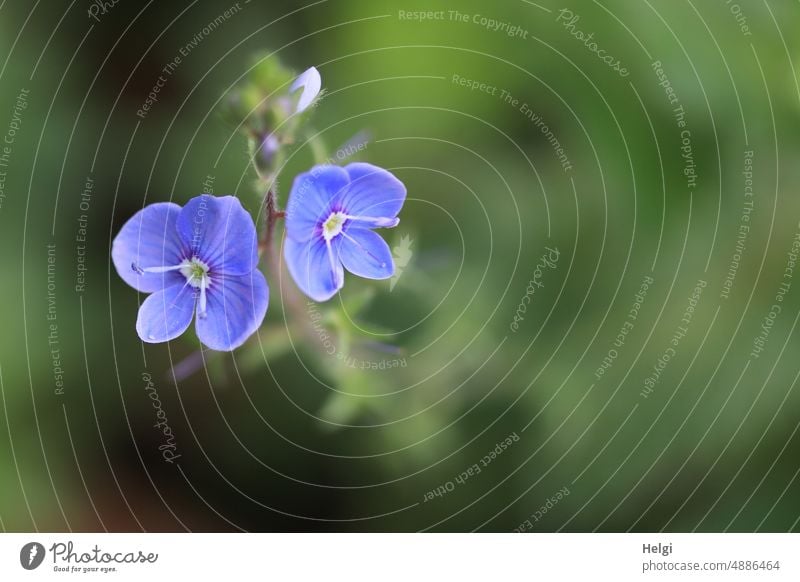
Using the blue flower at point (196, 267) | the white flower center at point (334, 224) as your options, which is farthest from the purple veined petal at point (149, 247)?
the white flower center at point (334, 224)

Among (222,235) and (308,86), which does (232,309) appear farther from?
(308,86)

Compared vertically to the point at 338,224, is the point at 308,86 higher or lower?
higher

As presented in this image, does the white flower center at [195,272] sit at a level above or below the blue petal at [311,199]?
below

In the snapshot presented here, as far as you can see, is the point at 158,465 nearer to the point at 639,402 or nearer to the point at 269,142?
the point at 269,142

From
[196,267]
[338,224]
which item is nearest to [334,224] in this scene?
[338,224]

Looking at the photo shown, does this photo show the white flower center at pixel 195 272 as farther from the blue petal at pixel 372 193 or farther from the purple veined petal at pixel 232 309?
the blue petal at pixel 372 193

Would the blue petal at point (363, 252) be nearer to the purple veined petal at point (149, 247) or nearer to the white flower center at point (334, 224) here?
the white flower center at point (334, 224)
